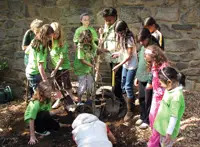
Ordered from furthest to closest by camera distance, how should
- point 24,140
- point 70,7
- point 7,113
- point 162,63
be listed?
Answer: point 70,7, point 7,113, point 24,140, point 162,63

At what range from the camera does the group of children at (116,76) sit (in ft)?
11.6

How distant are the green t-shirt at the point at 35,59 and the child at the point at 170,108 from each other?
6.51 feet

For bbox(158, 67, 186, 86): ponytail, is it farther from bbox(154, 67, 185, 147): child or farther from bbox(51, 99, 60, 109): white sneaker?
bbox(51, 99, 60, 109): white sneaker

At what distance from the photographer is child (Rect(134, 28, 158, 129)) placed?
4.31 metres

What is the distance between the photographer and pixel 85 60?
16.7 ft

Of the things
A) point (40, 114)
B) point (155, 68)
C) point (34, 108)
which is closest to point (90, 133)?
→ point (155, 68)

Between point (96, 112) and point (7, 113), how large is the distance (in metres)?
1.61

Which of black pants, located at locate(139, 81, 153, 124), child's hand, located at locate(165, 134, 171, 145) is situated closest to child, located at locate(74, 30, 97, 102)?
black pants, located at locate(139, 81, 153, 124)

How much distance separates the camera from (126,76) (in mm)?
5004

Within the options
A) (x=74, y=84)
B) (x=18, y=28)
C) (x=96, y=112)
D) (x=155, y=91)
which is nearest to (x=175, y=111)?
(x=155, y=91)

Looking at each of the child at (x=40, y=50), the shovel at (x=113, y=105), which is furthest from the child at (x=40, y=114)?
the shovel at (x=113, y=105)

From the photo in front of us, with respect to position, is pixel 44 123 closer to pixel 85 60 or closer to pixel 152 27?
pixel 85 60

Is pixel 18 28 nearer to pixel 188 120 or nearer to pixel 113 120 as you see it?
pixel 113 120

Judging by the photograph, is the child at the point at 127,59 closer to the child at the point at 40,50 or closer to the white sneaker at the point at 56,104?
the child at the point at 40,50
